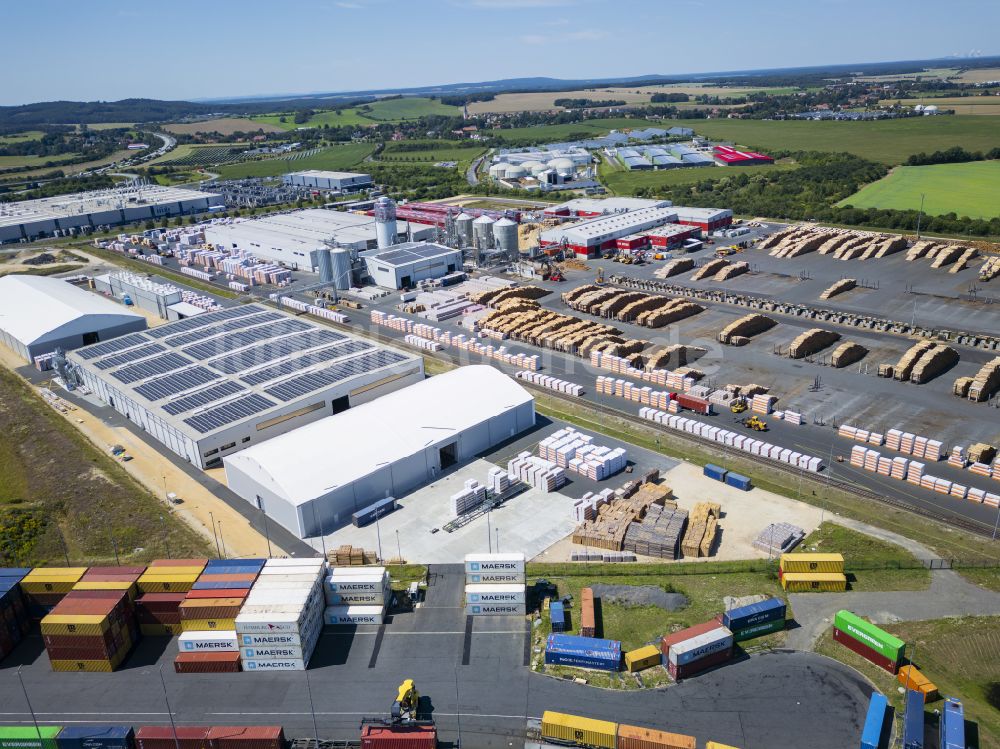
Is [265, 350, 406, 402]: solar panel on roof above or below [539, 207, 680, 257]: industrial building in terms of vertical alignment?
below

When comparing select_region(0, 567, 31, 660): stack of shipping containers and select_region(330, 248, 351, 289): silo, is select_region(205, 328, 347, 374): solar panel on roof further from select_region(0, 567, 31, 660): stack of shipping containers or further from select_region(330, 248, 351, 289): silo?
select_region(330, 248, 351, 289): silo

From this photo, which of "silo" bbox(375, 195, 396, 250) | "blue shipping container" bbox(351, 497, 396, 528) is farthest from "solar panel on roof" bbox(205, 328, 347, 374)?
"silo" bbox(375, 195, 396, 250)

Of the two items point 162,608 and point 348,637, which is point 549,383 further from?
point 162,608

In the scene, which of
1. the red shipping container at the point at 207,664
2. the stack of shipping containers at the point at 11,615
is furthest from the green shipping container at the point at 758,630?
the stack of shipping containers at the point at 11,615

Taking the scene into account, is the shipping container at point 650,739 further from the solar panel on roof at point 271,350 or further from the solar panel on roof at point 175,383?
the solar panel on roof at point 271,350

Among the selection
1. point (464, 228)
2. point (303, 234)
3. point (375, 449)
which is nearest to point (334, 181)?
point (303, 234)

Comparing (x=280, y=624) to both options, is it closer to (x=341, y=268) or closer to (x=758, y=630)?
(x=758, y=630)
